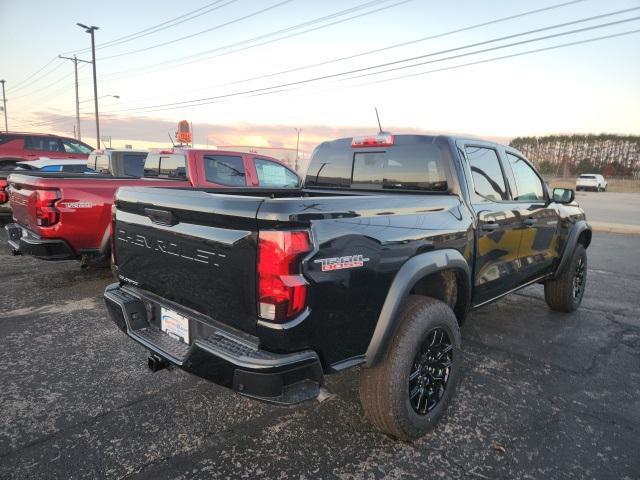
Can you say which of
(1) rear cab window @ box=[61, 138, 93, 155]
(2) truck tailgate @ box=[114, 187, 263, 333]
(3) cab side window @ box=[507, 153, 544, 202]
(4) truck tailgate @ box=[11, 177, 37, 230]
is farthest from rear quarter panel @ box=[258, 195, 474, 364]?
(1) rear cab window @ box=[61, 138, 93, 155]

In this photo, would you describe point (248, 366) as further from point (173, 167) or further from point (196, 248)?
point (173, 167)

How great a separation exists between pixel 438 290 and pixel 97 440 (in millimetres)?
2310

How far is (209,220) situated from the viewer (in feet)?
7.11

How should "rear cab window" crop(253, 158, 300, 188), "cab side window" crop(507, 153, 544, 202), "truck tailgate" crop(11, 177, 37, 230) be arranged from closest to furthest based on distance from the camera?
"cab side window" crop(507, 153, 544, 202)
"truck tailgate" crop(11, 177, 37, 230)
"rear cab window" crop(253, 158, 300, 188)

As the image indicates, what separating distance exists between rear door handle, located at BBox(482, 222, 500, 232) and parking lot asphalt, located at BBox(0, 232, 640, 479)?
116cm

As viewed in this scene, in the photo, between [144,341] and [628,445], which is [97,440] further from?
[628,445]

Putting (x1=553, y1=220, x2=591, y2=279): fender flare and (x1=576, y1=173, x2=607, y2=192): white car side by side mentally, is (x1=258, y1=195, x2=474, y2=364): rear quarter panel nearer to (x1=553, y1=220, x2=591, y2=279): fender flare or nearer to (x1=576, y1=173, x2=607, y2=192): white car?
(x1=553, y1=220, x2=591, y2=279): fender flare

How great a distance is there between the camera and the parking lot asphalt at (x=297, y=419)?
2391 millimetres

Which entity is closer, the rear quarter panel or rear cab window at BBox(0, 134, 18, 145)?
the rear quarter panel

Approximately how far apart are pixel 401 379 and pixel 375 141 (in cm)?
199

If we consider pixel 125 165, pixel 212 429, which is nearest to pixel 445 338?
pixel 212 429

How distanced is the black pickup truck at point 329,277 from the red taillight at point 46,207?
8.24 feet

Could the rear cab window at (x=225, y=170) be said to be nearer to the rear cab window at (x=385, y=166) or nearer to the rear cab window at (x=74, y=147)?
the rear cab window at (x=385, y=166)

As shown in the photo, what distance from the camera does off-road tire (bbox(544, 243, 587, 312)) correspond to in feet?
15.9
